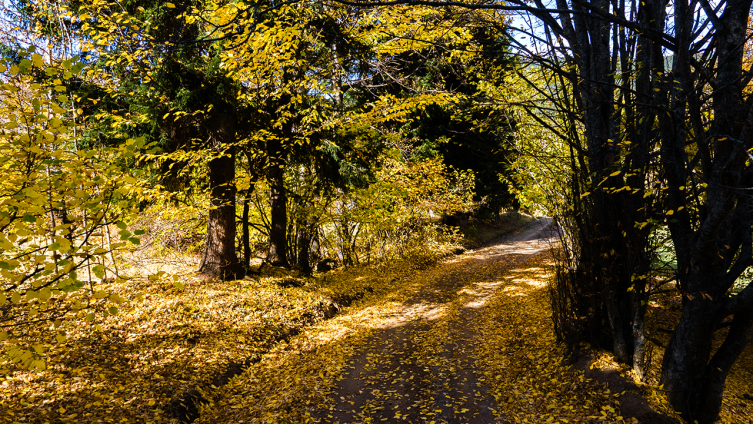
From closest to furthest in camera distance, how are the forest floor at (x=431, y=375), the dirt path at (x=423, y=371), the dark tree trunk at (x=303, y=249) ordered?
1. the forest floor at (x=431, y=375)
2. the dirt path at (x=423, y=371)
3. the dark tree trunk at (x=303, y=249)

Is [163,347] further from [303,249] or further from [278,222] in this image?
[303,249]

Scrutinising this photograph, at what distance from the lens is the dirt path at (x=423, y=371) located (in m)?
4.61

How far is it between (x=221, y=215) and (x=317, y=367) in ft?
14.5

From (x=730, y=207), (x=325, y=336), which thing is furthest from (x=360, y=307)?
(x=730, y=207)

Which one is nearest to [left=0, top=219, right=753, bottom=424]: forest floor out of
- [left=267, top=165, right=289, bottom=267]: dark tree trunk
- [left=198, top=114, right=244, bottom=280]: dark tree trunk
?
[left=198, top=114, right=244, bottom=280]: dark tree trunk

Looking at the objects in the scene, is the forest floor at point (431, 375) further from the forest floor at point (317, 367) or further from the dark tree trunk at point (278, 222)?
the dark tree trunk at point (278, 222)

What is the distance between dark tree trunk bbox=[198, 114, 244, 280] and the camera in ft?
28.1

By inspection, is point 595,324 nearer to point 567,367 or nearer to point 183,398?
point 567,367

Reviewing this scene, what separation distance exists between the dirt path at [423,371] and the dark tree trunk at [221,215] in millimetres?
3812

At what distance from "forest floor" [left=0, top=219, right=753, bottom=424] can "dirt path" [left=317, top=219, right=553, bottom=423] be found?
3 centimetres

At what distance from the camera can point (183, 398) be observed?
4.71 m

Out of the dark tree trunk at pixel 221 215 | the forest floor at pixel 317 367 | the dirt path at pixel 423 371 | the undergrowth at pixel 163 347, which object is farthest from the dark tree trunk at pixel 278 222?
the dirt path at pixel 423 371

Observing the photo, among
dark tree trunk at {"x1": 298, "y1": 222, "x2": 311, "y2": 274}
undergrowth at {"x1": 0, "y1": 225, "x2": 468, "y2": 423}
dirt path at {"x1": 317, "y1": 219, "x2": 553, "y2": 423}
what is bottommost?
dirt path at {"x1": 317, "y1": 219, "x2": 553, "y2": 423}

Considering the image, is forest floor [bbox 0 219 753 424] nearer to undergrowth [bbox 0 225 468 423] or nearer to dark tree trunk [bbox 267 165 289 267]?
undergrowth [bbox 0 225 468 423]
